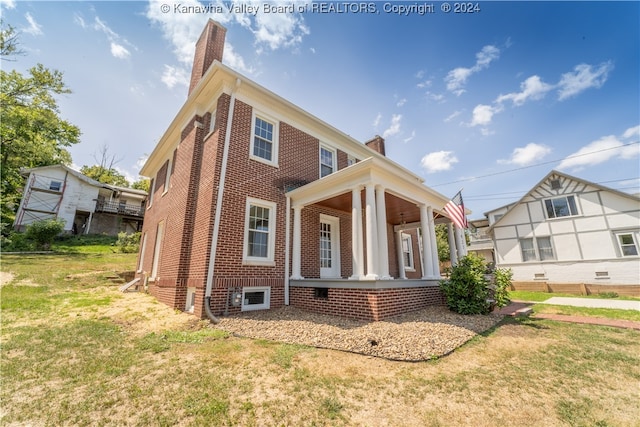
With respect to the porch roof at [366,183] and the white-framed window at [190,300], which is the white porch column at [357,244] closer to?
the porch roof at [366,183]

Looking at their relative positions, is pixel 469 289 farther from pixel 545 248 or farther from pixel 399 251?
pixel 545 248

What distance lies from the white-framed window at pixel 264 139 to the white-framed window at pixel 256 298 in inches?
160

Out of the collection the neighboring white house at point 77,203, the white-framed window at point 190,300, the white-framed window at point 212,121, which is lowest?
the white-framed window at point 190,300

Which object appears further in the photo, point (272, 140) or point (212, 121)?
point (272, 140)

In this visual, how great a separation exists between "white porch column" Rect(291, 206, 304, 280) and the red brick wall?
464mm

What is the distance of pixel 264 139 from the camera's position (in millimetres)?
8969

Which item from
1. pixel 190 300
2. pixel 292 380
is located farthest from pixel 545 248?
pixel 190 300

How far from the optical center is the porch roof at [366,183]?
23.7ft

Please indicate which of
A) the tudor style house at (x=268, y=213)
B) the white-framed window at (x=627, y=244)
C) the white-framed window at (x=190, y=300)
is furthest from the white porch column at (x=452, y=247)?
the white-framed window at (x=627, y=244)

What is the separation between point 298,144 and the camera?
990cm

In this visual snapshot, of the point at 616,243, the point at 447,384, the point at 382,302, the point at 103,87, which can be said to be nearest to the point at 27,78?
the point at 103,87

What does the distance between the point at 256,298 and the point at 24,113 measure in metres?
20.0

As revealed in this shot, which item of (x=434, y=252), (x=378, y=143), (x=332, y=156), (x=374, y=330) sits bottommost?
(x=374, y=330)

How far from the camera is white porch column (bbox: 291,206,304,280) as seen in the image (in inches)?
334
